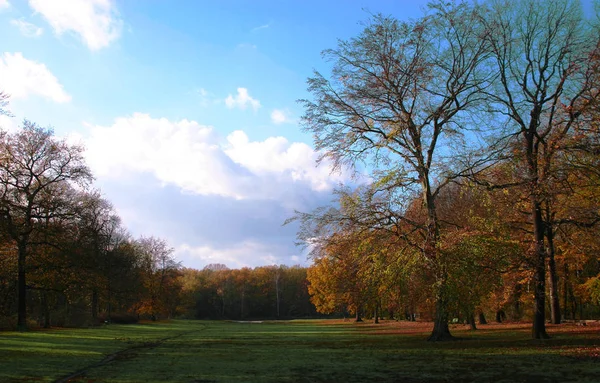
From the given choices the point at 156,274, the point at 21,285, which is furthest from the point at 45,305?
the point at 156,274

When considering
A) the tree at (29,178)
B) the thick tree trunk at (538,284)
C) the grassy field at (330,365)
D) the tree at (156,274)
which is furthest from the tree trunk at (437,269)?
the tree at (156,274)

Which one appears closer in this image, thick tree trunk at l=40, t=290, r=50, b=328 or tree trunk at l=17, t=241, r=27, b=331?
tree trunk at l=17, t=241, r=27, b=331

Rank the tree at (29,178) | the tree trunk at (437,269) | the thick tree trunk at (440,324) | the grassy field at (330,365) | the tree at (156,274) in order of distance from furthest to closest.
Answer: the tree at (156,274)
the tree at (29,178)
the thick tree trunk at (440,324)
the tree trunk at (437,269)
the grassy field at (330,365)

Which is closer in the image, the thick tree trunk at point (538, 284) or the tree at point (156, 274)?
the thick tree trunk at point (538, 284)

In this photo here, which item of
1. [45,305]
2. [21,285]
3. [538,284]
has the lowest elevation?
[45,305]

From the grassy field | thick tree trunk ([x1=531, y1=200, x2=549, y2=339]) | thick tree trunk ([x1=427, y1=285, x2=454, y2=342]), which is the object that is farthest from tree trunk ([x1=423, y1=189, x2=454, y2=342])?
thick tree trunk ([x1=531, y1=200, x2=549, y2=339])

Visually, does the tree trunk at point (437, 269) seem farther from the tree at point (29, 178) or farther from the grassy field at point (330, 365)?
the tree at point (29, 178)

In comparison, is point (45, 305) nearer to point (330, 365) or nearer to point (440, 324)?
point (440, 324)

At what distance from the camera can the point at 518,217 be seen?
88.1ft

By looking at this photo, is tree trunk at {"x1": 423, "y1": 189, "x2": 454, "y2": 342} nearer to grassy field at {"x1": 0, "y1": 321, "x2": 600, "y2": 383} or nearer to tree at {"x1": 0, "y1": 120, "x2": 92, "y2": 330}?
grassy field at {"x1": 0, "y1": 321, "x2": 600, "y2": 383}

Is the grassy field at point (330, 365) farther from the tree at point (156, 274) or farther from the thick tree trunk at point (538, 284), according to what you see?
the tree at point (156, 274)

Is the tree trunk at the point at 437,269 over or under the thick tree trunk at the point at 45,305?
over

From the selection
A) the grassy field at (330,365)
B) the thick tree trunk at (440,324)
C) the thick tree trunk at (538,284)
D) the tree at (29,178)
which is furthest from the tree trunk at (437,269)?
the tree at (29,178)

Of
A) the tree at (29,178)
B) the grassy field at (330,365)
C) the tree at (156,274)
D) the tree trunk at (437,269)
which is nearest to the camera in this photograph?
the grassy field at (330,365)
